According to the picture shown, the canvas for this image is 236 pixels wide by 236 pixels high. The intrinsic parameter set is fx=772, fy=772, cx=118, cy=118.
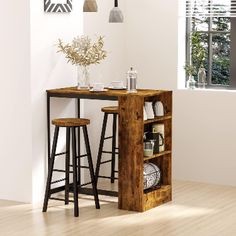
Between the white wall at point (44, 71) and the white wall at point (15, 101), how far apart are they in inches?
2.2

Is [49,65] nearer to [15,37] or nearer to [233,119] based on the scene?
[15,37]

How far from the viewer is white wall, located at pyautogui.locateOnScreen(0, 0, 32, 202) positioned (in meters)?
6.42

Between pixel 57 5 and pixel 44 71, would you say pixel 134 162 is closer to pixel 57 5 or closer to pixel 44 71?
pixel 44 71

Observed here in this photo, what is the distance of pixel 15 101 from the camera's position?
6520mm

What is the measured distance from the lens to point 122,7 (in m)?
7.75

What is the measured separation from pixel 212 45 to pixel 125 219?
240cm

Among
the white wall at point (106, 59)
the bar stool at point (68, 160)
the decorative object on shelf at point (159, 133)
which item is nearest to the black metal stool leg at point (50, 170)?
the bar stool at point (68, 160)

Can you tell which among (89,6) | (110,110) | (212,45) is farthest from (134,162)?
(212,45)

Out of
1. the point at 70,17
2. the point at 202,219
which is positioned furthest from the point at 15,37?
the point at 202,219

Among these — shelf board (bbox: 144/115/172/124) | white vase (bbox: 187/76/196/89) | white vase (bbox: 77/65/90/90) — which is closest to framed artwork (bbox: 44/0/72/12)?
white vase (bbox: 77/65/90/90)

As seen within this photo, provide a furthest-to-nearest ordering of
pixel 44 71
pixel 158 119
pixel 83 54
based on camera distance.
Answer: pixel 83 54, pixel 44 71, pixel 158 119

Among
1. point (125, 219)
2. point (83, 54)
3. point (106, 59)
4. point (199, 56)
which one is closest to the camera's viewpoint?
point (125, 219)

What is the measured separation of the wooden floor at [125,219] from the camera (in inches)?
224

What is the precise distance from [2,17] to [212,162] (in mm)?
2472
